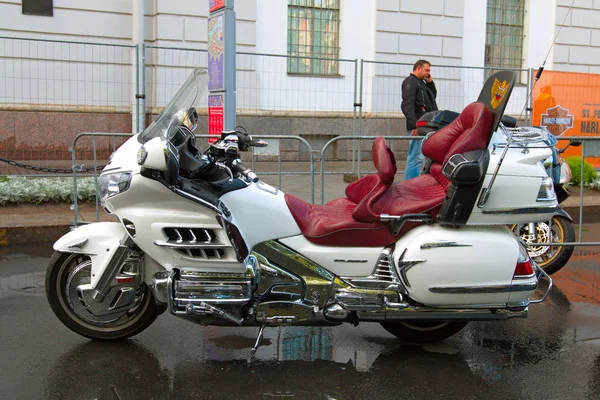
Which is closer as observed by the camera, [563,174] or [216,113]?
[563,174]

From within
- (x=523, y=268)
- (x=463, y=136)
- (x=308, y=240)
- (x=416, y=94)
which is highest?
(x=416, y=94)

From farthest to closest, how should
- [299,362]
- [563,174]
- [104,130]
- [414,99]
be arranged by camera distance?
[104,130] → [414,99] → [563,174] → [299,362]

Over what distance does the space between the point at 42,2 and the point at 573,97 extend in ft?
33.4

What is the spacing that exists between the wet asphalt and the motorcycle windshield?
136 centimetres

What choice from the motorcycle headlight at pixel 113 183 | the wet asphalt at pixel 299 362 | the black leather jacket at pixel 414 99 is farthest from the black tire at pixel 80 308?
the black leather jacket at pixel 414 99

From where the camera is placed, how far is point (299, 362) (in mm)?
4277

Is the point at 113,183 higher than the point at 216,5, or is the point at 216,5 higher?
the point at 216,5

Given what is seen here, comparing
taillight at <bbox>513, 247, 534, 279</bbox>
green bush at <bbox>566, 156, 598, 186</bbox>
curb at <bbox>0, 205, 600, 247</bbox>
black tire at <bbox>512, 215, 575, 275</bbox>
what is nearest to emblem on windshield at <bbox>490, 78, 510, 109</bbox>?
taillight at <bbox>513, 247, 534, 279</bbox>

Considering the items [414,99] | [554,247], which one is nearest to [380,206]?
[554,247]

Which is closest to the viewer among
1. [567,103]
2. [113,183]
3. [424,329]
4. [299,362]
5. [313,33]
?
[113,183]

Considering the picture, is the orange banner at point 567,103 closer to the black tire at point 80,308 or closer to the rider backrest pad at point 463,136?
the rider backrest pad at point 463,136

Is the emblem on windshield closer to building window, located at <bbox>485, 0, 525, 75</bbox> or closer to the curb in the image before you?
the curb

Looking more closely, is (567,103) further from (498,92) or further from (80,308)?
(80,308)

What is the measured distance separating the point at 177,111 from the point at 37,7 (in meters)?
10.5
